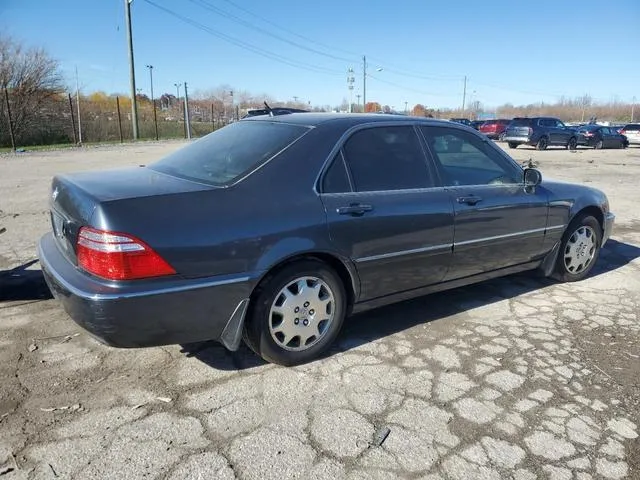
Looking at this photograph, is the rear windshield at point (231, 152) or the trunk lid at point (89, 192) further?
the rear windshield at point (231, 152)

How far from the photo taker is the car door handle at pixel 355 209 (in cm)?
317

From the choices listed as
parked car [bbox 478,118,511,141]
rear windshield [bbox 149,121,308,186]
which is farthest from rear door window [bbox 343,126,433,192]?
parked car [bbox 478,118,511,141]

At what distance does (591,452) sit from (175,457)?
78.8 inches

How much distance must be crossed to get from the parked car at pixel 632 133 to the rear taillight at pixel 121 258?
35822 millimetres

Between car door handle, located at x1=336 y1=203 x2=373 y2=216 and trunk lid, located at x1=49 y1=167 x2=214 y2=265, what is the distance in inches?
33.2

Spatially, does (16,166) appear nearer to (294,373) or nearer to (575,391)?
(294,373)

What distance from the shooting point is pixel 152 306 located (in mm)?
2574

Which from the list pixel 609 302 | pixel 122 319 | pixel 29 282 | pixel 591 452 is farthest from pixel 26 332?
pixel 609 302

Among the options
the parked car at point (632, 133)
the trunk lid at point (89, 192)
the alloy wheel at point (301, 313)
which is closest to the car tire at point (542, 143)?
the parked car at point (632, 133)

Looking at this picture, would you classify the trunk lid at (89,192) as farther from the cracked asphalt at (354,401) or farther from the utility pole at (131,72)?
the utility pole at (131,72)

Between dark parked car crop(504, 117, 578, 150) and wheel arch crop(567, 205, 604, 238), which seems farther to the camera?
dark parked car crop(504, 117, 578, 150)

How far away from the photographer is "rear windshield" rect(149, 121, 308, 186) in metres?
3.12

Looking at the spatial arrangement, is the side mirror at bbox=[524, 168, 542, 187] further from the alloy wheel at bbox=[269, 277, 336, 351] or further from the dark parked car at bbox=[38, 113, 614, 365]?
the alloy wheel at bbox=[269, 277, 336, 351]

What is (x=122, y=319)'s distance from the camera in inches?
99.7
